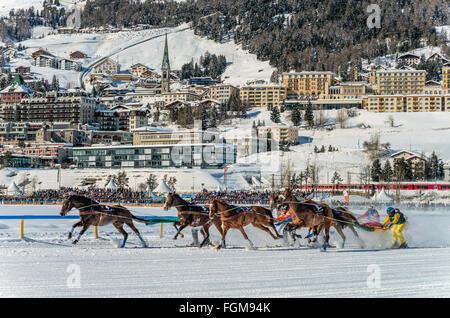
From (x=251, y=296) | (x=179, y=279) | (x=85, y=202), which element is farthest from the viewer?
(x=85, y=202)

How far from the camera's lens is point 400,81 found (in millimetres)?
128750

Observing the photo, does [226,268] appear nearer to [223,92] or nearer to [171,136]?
[171,136]

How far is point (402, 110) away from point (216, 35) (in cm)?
9777

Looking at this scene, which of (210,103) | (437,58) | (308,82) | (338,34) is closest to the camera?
(210,103)

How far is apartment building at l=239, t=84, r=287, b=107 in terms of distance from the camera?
12750 cm

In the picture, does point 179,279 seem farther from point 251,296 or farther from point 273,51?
point 273,51

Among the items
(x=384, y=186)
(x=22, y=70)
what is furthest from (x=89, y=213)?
(x=22, y=70)

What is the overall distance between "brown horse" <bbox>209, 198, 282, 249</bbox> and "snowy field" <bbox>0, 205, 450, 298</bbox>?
58 cm

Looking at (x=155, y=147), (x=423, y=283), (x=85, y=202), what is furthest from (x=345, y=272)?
(x=155, y=147)

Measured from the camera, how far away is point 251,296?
783 centimetres

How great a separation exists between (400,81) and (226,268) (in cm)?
12710

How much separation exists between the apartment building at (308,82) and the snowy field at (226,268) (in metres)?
119

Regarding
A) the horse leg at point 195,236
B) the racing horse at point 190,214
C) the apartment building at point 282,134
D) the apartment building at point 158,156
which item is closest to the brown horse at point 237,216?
the racing horse at point 190,214

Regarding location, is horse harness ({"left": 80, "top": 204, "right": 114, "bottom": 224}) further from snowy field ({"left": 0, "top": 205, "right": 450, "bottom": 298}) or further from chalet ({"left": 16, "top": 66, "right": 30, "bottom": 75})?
chalet ({"left": 16, "top": 66, "right": 30, "bottom": 75})
